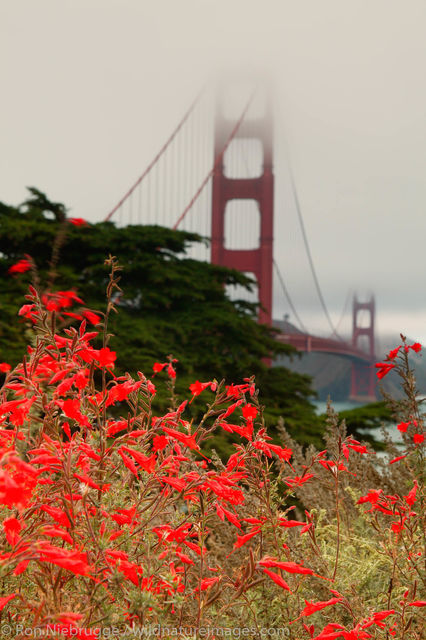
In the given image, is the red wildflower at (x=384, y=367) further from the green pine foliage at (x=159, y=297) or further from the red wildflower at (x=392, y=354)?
the green pine foliage at (x=159, y=297)

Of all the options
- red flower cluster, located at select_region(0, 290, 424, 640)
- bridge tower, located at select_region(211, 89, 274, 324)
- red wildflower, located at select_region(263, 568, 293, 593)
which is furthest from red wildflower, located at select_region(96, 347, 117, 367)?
bridge tower, located at select_region(211, 89, 274, 324)

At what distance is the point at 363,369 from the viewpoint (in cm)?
3391

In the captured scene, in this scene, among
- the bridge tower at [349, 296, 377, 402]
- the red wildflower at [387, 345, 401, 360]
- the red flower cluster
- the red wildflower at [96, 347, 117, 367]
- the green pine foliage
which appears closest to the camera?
the red flower cluster

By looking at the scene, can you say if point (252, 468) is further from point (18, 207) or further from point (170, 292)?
point (18, 207)

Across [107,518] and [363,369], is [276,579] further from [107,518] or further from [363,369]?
[363,369]

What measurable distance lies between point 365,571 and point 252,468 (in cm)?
98

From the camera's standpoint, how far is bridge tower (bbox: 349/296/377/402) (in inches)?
1372

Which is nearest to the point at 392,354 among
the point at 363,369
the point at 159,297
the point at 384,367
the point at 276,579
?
the point at 384,367

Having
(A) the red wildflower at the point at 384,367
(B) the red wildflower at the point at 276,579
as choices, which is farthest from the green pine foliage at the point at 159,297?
(B) the red wildflower at the point at 276,579

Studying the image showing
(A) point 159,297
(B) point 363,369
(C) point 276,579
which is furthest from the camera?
(B) point 363,369

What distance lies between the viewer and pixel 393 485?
3305 mm

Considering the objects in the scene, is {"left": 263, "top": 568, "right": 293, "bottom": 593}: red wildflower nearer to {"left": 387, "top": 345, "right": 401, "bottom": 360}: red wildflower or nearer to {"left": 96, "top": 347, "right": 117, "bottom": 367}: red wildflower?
{"left": 96, "top": 347, "right": 117, "bottom": 367}: red wildflower

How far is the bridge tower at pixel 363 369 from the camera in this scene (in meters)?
34.8

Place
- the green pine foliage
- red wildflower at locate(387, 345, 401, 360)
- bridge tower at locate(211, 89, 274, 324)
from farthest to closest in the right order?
bridge tower at locate(211, 89, 274, 324) < the green pine foliage < red wildflower at locate(387, 345, 401, 360)
